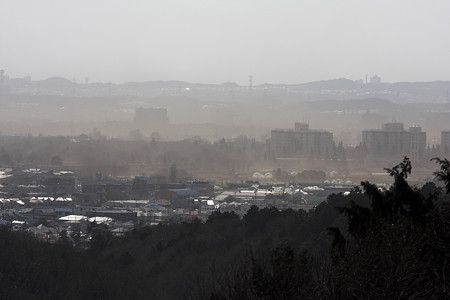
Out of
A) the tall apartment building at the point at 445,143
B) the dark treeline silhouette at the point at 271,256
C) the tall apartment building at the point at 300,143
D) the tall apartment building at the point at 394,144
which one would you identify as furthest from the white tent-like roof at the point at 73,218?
the tall apartment building at the point at 445,143

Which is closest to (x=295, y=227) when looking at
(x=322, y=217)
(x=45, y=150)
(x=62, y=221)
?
(x=322, y=217)

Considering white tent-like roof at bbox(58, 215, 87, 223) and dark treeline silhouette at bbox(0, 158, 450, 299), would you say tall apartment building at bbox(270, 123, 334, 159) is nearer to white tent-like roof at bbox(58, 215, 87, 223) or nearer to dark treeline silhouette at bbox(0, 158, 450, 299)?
white tent-like roof at bbox(58, 215, 87, 223)

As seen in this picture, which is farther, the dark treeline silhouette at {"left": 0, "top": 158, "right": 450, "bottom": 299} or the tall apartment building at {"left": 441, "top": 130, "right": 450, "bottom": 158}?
the tall apartment building at {"left": 441, "top": 130, "right": 450, "bottom": 158}

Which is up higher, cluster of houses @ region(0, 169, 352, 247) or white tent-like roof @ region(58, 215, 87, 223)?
white tent-like roof @ region(58, 215, 87, 223)

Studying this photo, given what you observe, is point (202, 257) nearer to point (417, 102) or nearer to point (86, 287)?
point (86, 287)

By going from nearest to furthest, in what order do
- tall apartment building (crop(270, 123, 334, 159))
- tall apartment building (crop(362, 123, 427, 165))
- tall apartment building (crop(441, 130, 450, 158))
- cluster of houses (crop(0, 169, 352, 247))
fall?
cluster of houses (crop(0, 169, 352, 247)), tall apartment building (crop(441, 130, 450, 158)), tall apartment building (crop(362, 123, 427, 165)), tall apartment building (crop(270, 123, 334, 159))

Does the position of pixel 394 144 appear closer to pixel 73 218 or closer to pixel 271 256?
pixel 73 218

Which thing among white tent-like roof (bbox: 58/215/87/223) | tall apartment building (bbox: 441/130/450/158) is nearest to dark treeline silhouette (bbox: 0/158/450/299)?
white tent-like roof (bbox: 58/215/87/223)
